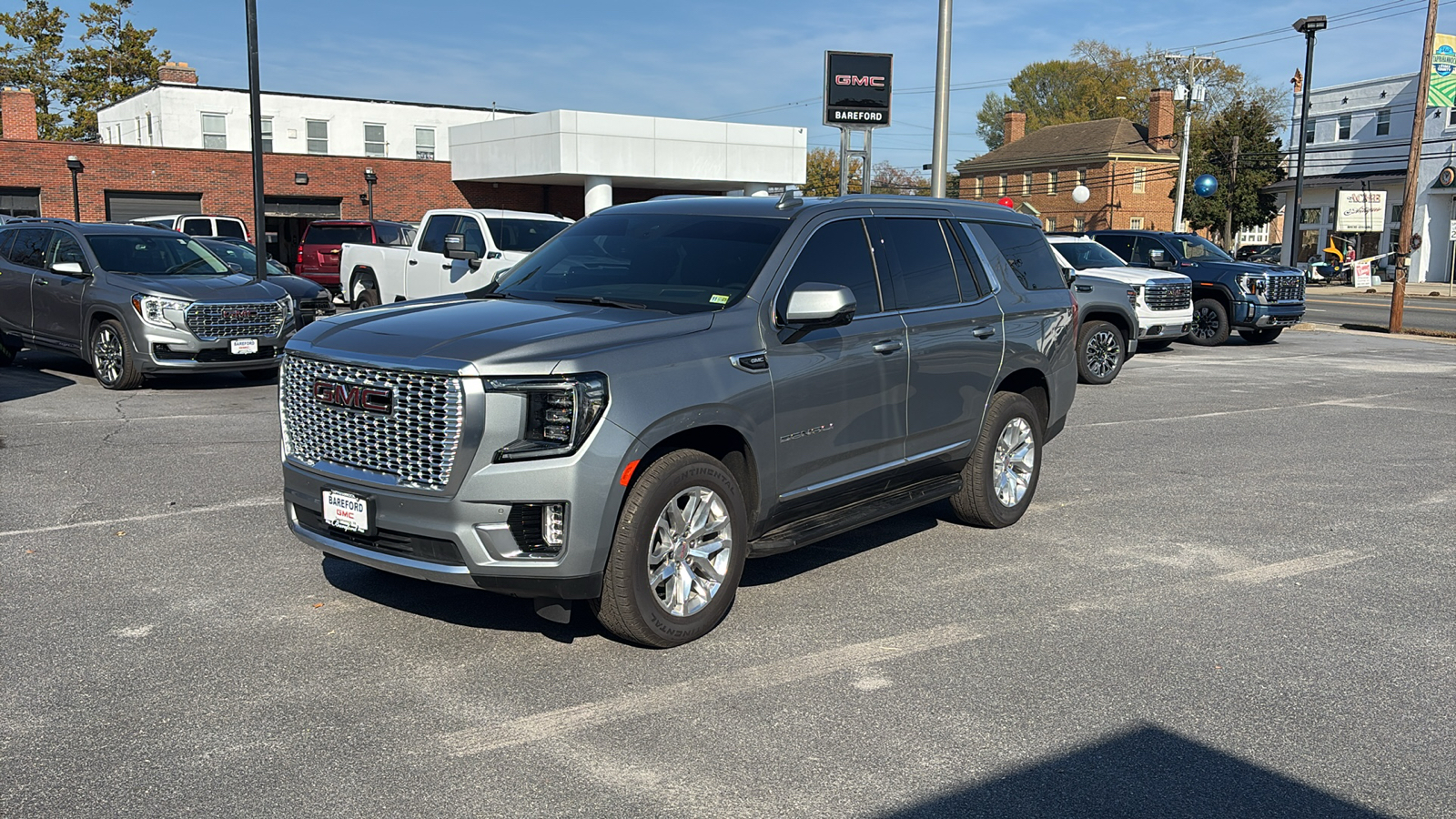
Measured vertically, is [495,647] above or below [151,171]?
below

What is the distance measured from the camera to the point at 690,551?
5.22 m

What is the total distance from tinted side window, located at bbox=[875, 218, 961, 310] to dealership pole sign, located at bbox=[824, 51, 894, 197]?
1173 centimetres

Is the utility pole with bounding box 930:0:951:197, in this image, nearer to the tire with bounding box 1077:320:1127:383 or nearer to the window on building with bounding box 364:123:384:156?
the tire with bounding box 1077:320:1127:383

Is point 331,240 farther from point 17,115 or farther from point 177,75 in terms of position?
point 177,75

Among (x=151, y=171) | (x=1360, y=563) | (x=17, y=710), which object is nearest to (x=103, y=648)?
(x=17, y=710)

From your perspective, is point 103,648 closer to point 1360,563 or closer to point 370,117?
point 1360,563

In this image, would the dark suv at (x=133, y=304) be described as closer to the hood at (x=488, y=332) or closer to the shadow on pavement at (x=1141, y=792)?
the hood at (x=488, y=332)

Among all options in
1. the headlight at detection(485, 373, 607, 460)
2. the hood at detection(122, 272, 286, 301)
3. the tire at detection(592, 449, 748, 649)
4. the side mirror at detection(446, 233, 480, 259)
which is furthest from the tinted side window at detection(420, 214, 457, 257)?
the headlight at detection(485, 373, 607, 460)

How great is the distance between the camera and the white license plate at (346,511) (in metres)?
4.95

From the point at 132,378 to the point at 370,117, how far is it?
135 ft

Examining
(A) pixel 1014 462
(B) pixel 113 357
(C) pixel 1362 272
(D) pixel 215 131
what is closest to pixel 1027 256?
(A) pixel 1014 462

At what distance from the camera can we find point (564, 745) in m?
4.21

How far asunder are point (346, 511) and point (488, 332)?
96 cm

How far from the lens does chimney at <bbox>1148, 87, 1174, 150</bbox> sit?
69312 millimetres
